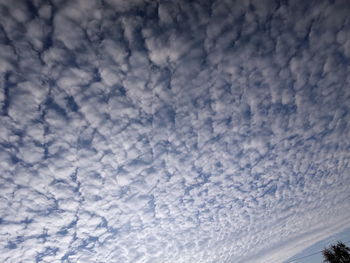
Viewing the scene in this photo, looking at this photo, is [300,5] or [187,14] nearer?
[187,14]

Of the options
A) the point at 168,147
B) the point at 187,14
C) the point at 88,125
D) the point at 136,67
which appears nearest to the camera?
the point at 187,14

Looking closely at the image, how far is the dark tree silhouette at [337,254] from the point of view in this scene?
11945mm

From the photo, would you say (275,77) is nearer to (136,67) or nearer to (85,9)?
(136,67)

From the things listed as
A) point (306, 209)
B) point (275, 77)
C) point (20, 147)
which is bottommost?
point (306, 209)

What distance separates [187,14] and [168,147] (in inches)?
252

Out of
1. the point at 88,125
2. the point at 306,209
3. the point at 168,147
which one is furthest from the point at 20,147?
the point at 306,209

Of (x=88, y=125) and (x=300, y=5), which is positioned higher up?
(x=300, y=5)

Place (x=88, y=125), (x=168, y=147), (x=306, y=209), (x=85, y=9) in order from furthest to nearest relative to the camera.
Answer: (x=306, y=209)
(x=168, y=147)
(x=88, y=125)
(x=85, y=9)

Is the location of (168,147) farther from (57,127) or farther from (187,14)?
(187,14)

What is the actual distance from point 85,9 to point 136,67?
8.09 feet

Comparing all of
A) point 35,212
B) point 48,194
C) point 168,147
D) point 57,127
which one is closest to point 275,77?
point 168,147

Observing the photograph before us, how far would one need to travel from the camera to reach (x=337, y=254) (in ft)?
40.3

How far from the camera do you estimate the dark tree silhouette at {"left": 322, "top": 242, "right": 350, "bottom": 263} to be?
1195cm

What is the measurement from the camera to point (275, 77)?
1032 centimetres
